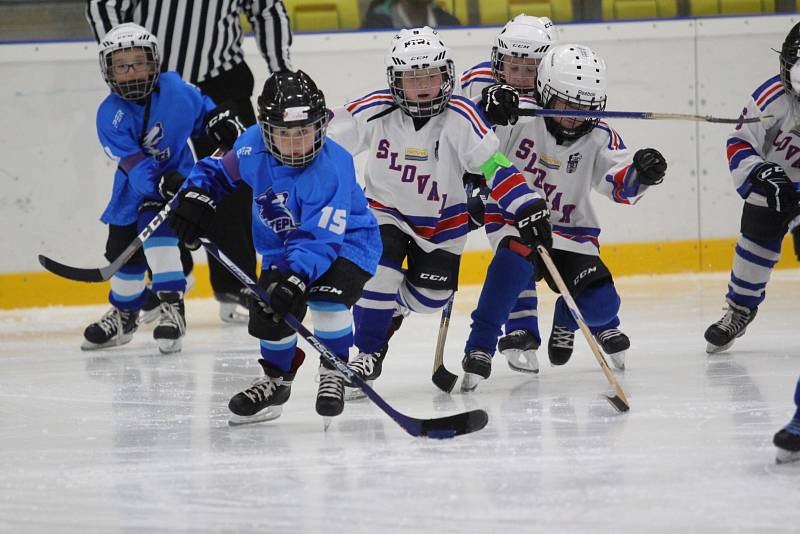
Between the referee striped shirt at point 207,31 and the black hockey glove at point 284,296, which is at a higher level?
the referee striped shirt at point 207,31

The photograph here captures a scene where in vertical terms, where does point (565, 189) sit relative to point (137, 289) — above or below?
above

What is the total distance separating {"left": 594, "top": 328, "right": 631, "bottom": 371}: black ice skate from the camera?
3.36 meters

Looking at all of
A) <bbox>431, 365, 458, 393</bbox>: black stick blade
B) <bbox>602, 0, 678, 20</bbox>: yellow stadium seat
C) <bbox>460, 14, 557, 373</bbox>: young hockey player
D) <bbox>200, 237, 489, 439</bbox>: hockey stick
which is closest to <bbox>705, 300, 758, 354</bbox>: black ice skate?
<bbox>460, 14, 557, 373</bbox>: young hockey player

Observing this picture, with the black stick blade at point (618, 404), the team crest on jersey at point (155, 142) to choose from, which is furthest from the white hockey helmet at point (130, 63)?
the black stick blade at point (618, 404)

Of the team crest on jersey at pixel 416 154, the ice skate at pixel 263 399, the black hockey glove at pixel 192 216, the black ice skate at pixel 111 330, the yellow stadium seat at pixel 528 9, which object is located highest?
the black hockey glove at pixel 192 216

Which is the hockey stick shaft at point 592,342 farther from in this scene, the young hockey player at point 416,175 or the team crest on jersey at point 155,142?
the team crest on jersey at point 155,142

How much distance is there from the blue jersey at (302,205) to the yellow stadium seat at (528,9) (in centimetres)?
297

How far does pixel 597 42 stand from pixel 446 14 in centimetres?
71

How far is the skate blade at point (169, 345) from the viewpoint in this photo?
399 centimetres

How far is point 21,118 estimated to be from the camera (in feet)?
16.9

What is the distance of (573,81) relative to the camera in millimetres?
3197

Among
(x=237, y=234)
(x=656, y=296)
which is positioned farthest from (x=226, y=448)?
(x=656, y=296)

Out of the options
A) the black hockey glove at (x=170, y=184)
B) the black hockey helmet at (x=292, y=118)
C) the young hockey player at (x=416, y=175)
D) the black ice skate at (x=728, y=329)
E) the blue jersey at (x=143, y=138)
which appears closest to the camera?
the black hockey helmet at (x=292, y=118)

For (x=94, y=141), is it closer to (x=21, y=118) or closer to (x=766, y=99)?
(x=21, y=118)
